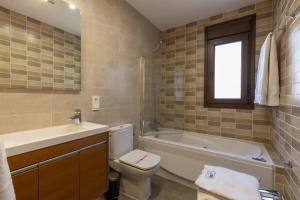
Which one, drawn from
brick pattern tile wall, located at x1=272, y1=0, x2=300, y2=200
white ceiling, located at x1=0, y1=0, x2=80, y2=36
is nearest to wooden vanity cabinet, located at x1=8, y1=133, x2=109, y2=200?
white ceiling, located at x1=0, y1=0, x2=80, y2=36

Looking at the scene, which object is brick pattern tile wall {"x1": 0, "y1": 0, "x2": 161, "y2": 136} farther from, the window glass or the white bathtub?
the window glass

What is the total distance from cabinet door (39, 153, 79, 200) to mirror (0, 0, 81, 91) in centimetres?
69

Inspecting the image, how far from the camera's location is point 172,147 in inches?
86.9

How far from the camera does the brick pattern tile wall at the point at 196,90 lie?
2.24 m

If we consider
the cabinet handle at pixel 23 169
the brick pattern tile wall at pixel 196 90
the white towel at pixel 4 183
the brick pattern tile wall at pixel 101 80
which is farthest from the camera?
the brick pattern tile wall at pixel 196 90

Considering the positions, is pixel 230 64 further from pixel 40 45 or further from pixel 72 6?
pixel 40 45

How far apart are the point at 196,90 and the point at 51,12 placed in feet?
7.54

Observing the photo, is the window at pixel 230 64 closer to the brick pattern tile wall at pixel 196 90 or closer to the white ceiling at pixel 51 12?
the brick pattern tile wall at pixel 196 90

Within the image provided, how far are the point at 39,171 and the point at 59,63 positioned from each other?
100 cm

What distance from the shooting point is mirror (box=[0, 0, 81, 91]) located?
1201 mm

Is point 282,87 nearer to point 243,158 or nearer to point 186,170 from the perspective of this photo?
point 243,158

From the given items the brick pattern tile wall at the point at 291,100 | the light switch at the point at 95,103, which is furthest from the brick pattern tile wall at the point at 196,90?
the light switch at the point at 95,103

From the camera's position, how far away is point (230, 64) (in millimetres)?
2525

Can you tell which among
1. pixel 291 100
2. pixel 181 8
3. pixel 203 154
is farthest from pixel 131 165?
pixel 181 8
